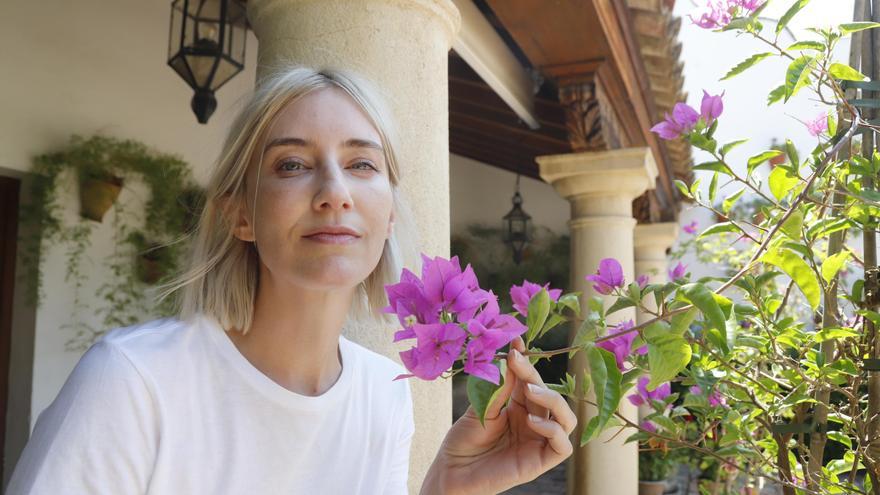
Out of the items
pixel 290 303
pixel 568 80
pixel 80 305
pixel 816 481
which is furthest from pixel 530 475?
pixel 80 305

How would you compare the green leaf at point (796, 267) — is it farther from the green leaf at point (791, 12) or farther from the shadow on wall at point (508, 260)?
the shadow on wall at point (508, 260)

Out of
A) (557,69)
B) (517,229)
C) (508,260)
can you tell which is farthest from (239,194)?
(508,260)

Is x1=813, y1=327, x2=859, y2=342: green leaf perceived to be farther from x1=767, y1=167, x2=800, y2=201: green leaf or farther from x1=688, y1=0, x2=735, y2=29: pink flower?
x1=688, y1=0, x2=735, y2=29: pink flower

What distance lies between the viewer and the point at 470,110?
558 cm

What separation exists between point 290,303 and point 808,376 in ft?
3.02

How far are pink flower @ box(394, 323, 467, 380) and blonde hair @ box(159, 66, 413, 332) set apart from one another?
65 centimetres

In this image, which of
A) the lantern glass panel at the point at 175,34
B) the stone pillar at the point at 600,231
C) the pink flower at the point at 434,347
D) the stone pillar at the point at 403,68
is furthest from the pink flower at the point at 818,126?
the lantern glass panel at the point at 175,34

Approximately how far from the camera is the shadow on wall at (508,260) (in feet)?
29.6

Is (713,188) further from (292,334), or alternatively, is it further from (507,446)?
(292,334)

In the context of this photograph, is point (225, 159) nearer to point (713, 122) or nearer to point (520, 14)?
point (713, 122)

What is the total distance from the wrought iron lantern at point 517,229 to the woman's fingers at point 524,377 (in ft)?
25.2

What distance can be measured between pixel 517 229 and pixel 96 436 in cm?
811

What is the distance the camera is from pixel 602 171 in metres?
3.91

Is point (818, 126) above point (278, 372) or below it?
above
